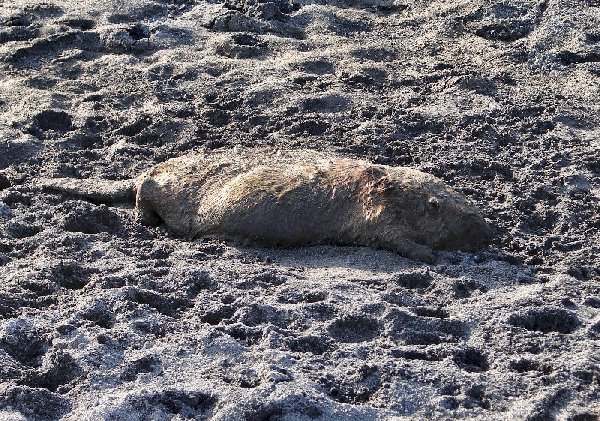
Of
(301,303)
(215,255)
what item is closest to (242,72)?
(215,255)

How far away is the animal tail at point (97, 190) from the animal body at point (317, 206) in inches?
4.8

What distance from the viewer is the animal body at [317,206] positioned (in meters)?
3.94

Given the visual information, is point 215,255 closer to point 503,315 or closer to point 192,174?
point 192,174

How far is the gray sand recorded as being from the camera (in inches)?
120

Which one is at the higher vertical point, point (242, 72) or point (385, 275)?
point (242, 72)

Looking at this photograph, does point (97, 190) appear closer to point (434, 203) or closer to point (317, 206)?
point (317, 206)

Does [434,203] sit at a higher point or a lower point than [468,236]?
higher

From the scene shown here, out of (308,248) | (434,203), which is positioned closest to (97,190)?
(308,248)

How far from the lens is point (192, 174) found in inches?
170

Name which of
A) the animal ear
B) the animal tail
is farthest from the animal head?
the animal tail

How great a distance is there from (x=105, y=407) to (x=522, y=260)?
1.87 m

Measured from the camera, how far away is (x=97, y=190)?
4.39m

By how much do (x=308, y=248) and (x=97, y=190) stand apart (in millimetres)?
1132

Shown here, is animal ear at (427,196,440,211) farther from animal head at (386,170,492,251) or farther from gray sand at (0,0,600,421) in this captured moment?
gray sand at (0,0,600,421)
